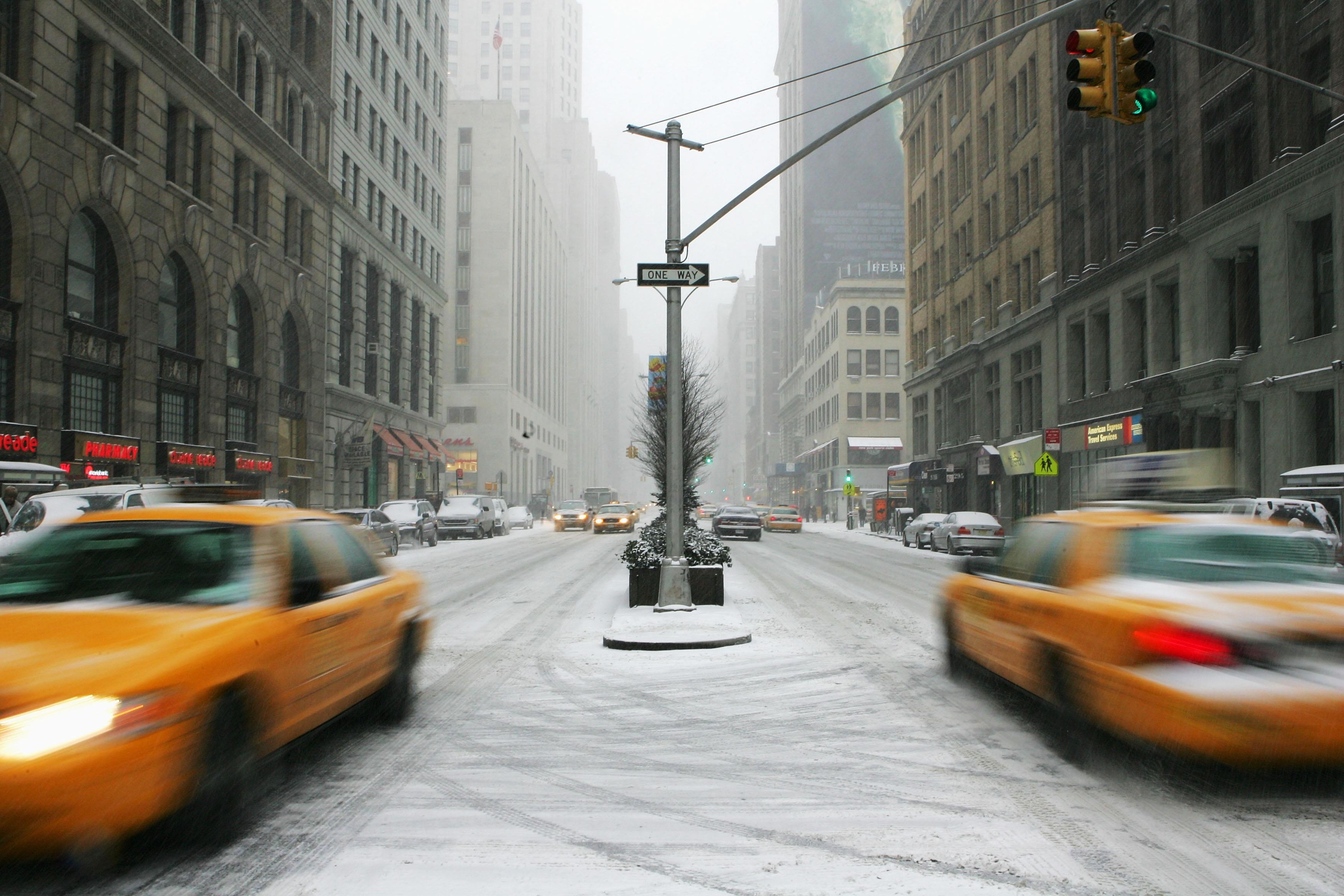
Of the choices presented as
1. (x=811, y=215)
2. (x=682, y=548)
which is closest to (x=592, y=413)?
(x=811, y=215)

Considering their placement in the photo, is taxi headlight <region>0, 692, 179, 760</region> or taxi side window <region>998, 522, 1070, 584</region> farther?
taxi side window <region>998, 522, 1070, 584</region>

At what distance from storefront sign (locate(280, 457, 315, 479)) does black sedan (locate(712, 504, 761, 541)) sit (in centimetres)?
1687

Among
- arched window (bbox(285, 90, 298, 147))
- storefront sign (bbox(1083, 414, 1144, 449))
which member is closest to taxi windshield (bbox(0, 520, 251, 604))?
storefront sign (bbox(1083, 414, 1144, 449))

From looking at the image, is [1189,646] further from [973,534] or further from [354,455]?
[354,455]

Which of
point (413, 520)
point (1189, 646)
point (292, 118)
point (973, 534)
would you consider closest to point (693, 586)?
point (1189, 646)

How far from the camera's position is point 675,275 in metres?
12.9

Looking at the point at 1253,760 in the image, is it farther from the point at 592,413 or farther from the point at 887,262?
the point at 592,413

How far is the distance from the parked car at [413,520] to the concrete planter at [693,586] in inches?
795

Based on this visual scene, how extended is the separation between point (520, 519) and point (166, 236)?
29.0 metres

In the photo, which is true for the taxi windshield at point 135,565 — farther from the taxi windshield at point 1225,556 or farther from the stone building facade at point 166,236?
the stone building facade at point 166,236

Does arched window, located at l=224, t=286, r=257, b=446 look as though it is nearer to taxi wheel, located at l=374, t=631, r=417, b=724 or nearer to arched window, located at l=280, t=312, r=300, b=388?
arched window, located at l=280, t=312, r=300, b=388

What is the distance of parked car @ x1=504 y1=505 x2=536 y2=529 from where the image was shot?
5575 centimetres

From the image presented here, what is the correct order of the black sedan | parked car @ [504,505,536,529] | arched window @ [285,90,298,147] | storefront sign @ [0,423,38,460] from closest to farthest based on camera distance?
storefront sign @ [0,423,38,460] < arched window @ [285,90,298,147] < the black sedan < parked car @ [504,505,536,529]

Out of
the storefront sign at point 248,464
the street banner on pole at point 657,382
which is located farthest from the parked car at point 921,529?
the storefront sign at point 248,464
